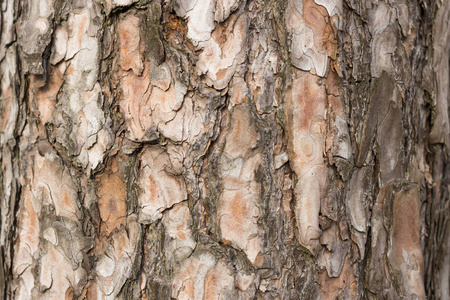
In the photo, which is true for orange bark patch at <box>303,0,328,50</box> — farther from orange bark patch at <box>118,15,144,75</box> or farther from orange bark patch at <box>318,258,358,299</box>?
orange bark patch at <box>318,258,358,299</box>

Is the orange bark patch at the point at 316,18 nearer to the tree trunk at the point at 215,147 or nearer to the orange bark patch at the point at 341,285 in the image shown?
the tree trunk at the point at 215,147

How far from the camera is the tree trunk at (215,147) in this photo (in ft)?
3.28

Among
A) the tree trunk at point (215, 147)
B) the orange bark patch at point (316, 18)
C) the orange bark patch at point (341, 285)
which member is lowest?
the orange bark patch at point (341, 285)

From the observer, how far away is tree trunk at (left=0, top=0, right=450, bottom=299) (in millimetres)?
999

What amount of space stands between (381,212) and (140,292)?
23.3 inches

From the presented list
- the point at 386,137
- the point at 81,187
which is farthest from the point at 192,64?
the point at 386,137

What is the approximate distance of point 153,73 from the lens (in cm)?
101

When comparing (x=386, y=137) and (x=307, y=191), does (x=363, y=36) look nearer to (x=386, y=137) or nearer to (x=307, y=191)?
(x=386, y=137)

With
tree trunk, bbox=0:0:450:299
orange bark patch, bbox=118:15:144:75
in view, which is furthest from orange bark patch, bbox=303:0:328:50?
orange bark patch, bbox=118:15:144:75

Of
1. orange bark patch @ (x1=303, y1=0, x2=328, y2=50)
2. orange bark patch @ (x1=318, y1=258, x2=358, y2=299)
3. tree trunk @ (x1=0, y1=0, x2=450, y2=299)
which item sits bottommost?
orange bark patch @ (x1=318, y1=258, x2=358, y2=299)

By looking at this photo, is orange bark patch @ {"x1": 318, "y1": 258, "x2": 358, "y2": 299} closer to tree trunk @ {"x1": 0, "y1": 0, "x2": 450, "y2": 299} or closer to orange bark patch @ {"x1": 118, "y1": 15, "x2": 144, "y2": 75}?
tree trunk @ {"x1": 0, "y1": 0, "x2": 450, "y2": 299}

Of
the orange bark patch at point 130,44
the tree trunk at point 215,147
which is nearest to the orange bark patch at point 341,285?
the tree trunk at point 215,147

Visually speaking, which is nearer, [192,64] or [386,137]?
[192,64]

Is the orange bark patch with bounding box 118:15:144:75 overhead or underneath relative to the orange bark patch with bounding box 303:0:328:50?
underneath
